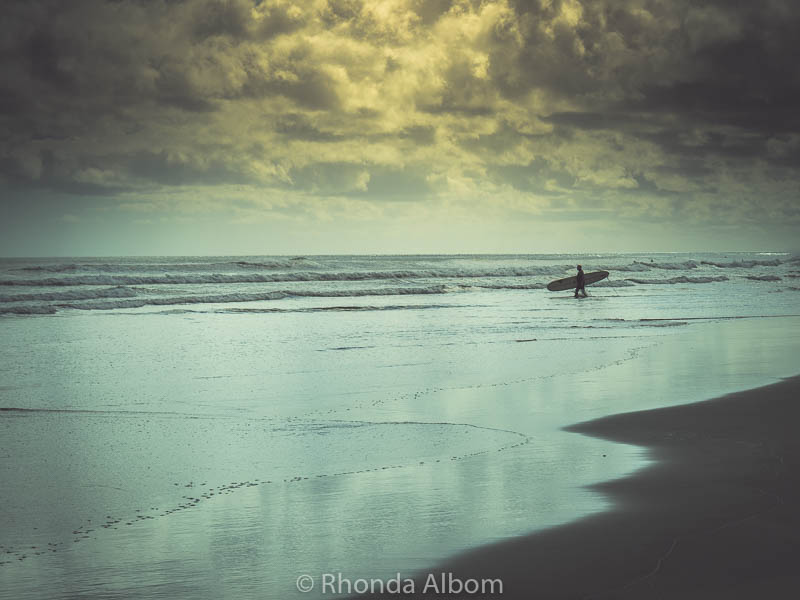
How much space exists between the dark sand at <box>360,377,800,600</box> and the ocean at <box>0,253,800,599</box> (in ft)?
0.90

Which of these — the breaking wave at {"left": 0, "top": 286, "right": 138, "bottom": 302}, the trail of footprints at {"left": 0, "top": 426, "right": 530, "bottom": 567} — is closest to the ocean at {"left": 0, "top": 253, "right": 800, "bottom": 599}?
the trail of footprints at {"left": 0, "top": 426, "right": 530, "bottom": 567}

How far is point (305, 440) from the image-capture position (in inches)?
305

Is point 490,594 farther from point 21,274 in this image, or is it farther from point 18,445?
point 21,274

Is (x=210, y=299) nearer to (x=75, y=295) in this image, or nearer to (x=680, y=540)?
(x=75, y=295)

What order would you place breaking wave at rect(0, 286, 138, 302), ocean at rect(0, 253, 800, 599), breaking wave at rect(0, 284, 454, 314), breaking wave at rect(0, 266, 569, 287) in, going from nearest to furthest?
ocean at rect(0, 253, 800, 599)
breaking wave at rect(0, 284, 454, 314)
breaking wave at rect(0, 286, 138, 302)
breaking wave at rect(0, 266, 569, 287)

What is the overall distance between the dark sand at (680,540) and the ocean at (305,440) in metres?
0.27

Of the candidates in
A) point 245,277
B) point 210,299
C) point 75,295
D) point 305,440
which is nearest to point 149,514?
point 305,440

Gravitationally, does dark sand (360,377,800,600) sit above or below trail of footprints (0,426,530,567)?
above

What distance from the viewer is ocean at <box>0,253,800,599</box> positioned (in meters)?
4.61

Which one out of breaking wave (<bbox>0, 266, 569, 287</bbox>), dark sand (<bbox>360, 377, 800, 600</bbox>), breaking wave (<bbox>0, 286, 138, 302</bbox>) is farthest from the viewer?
breaking wave (<bbox>0, 266, 569, 287</bbox>)

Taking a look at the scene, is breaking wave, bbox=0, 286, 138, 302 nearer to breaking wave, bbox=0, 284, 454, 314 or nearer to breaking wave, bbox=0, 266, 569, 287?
breaking wave, bbox=0, 284, 454, 314

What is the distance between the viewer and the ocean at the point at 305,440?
15.1 feet

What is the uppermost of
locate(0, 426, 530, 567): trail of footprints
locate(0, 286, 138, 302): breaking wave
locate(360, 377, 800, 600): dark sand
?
locate(0, 286, 138, 302): breaking wave

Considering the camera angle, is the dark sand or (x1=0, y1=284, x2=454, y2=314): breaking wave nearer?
the dark sand
